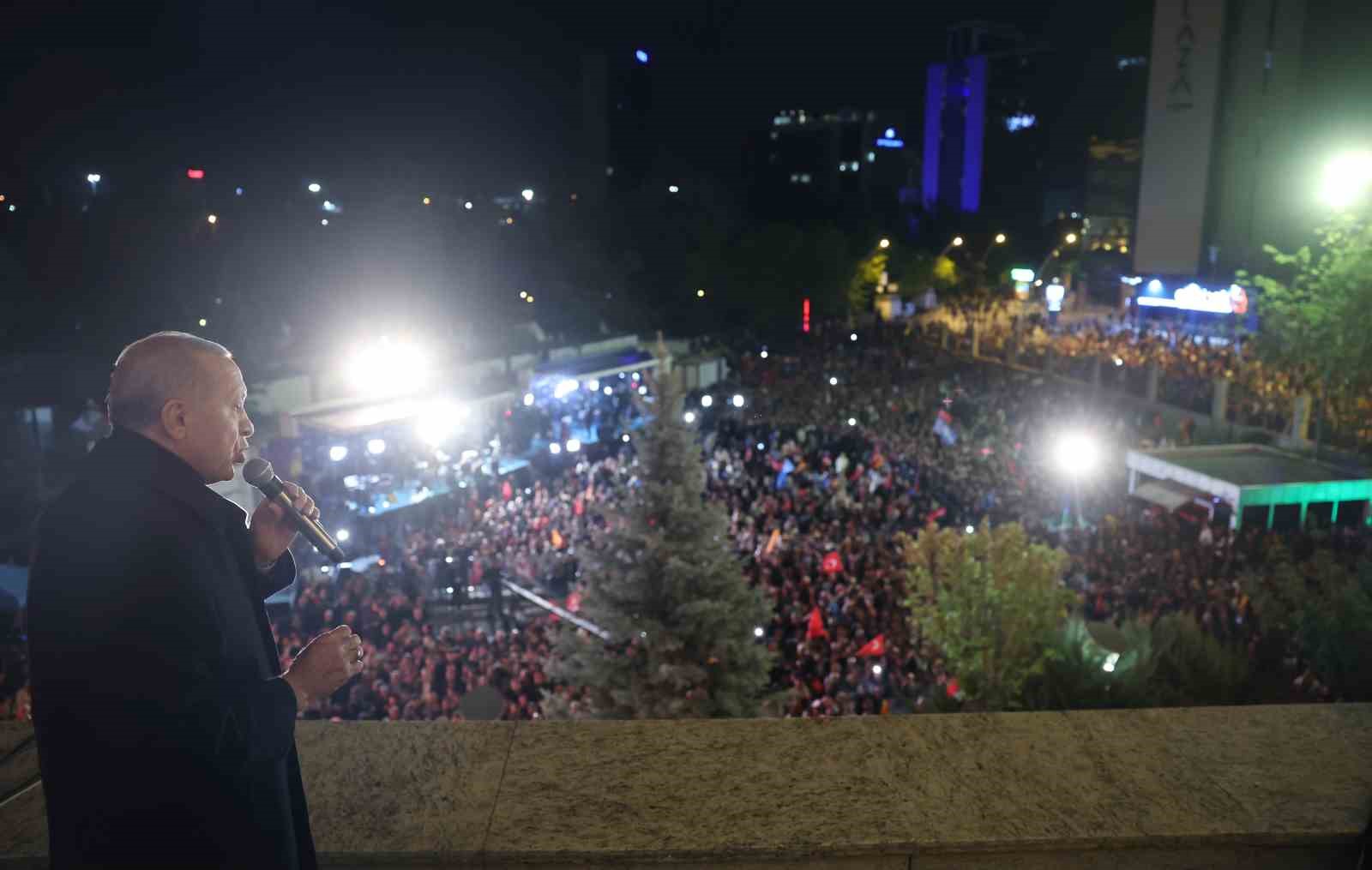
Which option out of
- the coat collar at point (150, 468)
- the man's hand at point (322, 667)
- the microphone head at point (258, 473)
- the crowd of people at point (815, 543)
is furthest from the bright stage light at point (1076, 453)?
the coat collar at point (150, 468)

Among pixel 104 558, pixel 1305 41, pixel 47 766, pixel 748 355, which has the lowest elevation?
pixel 748 355

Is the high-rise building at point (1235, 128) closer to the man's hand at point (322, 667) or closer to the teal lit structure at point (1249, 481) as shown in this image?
the teal lit structure at point (1249, 481)

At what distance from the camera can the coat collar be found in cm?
158

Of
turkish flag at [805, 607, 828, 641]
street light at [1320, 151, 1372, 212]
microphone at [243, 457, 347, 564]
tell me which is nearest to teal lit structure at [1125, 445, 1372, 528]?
street light at [1320, 151, 1372, 212]

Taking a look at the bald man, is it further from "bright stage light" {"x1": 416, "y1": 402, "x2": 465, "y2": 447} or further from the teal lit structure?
"bright stage light" {"x1": 416, "y1": 402, "x2": 465, "y2": 447}

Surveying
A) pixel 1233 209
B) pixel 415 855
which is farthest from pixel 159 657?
pixel 1233 209

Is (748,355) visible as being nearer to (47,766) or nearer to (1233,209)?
(1233,209)

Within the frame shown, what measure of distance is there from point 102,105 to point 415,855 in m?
28.0

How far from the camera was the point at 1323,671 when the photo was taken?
6062 mm

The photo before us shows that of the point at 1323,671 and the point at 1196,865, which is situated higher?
the point at 1196,865

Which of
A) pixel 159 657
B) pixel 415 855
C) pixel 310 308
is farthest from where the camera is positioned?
pixel 310 308

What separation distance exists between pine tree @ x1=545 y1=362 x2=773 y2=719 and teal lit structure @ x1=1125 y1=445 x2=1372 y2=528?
11125 millimetres

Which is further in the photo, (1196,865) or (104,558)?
(1196,865)

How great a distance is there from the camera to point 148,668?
4.84 ft
